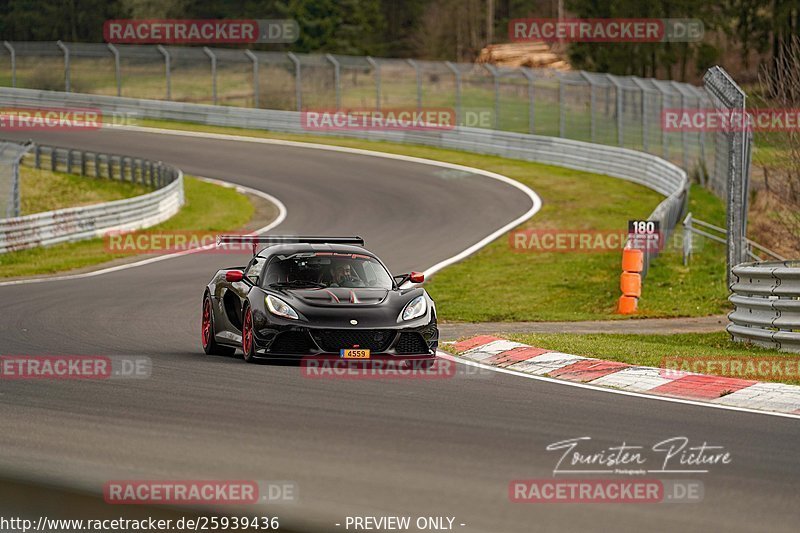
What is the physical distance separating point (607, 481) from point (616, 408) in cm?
268

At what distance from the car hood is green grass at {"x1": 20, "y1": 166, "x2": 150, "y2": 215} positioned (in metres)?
24.8

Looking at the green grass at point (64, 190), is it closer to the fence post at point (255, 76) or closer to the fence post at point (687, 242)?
the fence post at point (255, 76)

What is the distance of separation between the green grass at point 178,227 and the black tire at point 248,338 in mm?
13876

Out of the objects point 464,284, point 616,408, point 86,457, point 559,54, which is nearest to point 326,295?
point 616,408

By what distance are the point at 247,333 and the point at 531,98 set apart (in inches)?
1328

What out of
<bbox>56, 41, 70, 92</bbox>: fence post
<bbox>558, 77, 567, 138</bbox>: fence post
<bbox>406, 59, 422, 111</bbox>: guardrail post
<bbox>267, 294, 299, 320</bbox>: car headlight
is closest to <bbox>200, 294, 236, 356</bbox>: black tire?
<bbox>267, 294, 299, 320</bbox>: car headlight

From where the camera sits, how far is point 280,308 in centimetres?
1219

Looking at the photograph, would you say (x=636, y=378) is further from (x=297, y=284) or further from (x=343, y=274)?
(x=297, y=284)

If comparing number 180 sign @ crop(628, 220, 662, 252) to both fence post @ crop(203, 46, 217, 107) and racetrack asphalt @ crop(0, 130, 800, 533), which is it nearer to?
racetrack asphalt @ crop(0, 130, 800, 533)

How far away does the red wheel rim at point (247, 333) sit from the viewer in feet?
40.6

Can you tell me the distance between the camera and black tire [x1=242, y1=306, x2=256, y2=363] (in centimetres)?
1231

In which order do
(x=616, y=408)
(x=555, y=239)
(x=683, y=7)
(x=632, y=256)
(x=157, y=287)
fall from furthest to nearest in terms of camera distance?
(x=683, y=7) → (x=555, y=239) → (x=157, y=287) → (x=632, y=256) → (x=616, y=408)

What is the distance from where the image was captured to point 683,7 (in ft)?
214

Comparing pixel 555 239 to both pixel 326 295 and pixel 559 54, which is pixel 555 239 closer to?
pixel 326 295
